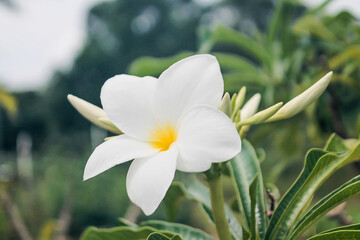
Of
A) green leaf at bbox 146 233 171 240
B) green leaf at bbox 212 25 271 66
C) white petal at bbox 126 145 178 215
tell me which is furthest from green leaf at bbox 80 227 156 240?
green leaf at bbox 212 25 271 66

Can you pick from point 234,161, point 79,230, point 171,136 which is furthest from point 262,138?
point 79,230

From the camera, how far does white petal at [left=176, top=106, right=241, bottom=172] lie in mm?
358

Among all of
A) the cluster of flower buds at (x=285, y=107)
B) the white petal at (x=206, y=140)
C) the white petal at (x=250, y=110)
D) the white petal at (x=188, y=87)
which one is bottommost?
the white petal at (x=250, y=110)

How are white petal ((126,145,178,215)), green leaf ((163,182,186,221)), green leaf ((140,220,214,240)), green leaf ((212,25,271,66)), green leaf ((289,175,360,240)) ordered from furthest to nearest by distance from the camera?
1. green leaf ((212,25,271,66))
2. green leaf ((163,182,186,221))
3. green leaf ((140,220,214,240))
4. green leaf ((289,175,360,240))
5. white petal ((126,145,178,215))

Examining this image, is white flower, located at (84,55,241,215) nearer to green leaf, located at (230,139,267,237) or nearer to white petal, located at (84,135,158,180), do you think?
white petal, located at (84,135,158,180)

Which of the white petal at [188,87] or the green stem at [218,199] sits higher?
the white petal at [188,87]

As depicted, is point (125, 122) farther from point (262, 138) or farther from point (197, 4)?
point (197, 4)

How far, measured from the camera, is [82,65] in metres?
23.3

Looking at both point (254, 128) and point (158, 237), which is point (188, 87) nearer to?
point (158, 237)

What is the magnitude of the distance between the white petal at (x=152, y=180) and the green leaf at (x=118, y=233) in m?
0.16

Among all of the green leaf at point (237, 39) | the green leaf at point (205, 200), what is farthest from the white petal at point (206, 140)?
the green leaf at point (237, 39)

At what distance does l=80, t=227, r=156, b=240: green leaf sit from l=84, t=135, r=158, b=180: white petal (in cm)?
15

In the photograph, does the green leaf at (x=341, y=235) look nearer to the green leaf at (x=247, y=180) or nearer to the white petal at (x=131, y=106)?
the green leaf at (x=247, y=180)

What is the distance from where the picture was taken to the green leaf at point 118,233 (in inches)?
20.7
